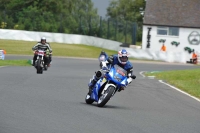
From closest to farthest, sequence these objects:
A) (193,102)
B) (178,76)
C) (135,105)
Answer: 1. (135,105)
2. (193,102)
3. (178,76)

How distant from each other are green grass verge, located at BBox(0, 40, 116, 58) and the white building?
17.1 feet

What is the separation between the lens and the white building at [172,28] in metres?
62.1

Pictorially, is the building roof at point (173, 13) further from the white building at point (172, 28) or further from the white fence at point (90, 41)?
the white fence at point (90, 41)

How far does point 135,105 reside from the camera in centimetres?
1661

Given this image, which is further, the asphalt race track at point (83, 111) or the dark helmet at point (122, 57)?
the dark helmet at point (122, 57)

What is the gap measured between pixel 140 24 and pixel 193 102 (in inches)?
2846

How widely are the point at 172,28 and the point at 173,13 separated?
5.49 ft

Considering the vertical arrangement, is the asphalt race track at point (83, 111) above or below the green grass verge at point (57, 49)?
above

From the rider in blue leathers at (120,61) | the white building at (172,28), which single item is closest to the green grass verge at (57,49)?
the white building at (172,28)

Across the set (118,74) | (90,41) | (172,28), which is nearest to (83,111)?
(118,74)

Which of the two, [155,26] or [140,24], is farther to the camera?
[140,24]

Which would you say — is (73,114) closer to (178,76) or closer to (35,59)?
(35,59)

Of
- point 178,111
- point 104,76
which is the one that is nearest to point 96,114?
point 104,76

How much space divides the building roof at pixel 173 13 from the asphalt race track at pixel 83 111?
41.8 m
